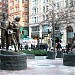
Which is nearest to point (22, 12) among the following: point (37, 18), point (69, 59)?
point (37, 18)

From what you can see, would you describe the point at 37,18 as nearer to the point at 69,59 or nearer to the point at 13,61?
the point at 69,59

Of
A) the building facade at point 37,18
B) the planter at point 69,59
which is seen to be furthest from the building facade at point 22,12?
the planter at point 69,59

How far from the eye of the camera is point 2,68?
51.0ft

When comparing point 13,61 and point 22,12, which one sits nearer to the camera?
point 13,61

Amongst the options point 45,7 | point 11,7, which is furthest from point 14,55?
point 11,7

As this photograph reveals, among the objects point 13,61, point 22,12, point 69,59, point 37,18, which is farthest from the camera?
point 22,12

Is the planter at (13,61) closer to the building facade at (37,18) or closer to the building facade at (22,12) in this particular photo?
the building facade at (37,18)

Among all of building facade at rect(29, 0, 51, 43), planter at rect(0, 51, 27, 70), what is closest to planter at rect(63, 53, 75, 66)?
planter at rect(0, 51, 27, 70)

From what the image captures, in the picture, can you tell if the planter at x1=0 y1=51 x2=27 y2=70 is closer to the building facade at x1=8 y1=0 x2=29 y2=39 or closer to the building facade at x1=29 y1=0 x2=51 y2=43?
the building facade at x1=29 y1=0 x2=51 y2=43

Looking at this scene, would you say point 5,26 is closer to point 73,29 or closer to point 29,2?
point 73,29

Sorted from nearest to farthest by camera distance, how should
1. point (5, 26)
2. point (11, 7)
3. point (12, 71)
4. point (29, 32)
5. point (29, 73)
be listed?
point (29, 73)
point (12, 71)
point (5, 26)
point (29, 32)
point (11, 7)

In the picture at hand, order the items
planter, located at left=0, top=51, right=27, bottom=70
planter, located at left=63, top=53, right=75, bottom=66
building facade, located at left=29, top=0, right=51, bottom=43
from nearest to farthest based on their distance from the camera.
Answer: planter, located at left=0, top=51, right=27, bottom=70
planter, located at left=63, top=53, right=75, bottom=66
building facade, located at left=29, top=0, right=51, bottom=43

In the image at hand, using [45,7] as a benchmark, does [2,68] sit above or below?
below

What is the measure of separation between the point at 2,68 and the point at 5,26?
3.01 metres
